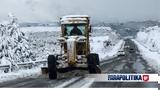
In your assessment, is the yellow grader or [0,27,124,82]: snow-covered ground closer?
[0,27,124,82]: snow-covered ground

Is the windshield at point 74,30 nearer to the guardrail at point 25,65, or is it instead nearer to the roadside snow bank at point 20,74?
the guardrail at point 25,65

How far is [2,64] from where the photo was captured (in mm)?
21781

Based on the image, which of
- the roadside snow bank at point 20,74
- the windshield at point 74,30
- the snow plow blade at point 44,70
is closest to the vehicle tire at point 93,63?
the windshield at point 74,30

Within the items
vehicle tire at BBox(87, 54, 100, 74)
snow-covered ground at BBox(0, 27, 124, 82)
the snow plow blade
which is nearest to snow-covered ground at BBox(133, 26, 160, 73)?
snow-covered ground at BBox(0, 27, 124, 82)

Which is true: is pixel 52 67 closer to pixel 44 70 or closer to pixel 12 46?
pixel 44 70

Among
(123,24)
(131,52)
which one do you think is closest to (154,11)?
(123,24)

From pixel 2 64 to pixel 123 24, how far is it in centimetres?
439

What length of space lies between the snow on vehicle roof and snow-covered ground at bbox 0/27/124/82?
357 millimetres

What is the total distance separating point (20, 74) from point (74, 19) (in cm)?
261

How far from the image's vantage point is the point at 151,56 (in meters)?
23.4

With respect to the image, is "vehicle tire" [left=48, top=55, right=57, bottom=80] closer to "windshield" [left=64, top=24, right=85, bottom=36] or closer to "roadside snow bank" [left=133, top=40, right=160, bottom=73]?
"windshield" [left=64, top=24, right=85, bottom=36]

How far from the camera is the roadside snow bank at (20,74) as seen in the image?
22.0m

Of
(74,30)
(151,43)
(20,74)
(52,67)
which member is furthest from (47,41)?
(151,43)

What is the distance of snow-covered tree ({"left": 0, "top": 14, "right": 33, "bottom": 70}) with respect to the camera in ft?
69.4
